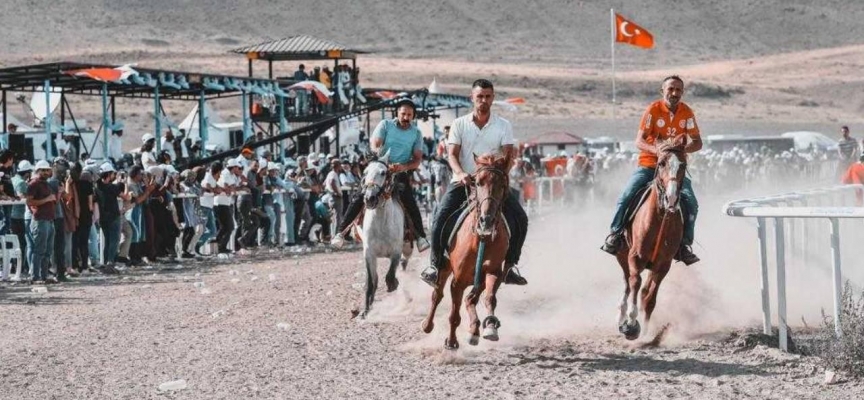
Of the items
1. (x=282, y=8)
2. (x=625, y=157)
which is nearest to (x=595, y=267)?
(x=625, y=157)

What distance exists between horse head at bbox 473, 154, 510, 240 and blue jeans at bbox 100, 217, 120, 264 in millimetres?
11597

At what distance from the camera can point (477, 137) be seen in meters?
12.6

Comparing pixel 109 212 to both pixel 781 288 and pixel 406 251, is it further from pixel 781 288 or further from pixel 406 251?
pixel 781 288

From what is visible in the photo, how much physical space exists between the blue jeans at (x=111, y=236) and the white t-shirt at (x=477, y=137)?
10.9 m

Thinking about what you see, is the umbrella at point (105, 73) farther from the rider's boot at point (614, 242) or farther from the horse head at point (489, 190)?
the horse head at point (489, 190)

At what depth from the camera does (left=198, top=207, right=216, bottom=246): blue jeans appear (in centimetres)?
2586

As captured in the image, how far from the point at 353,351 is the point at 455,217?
55.2 inches

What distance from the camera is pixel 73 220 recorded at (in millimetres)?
21344

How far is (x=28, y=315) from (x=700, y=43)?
423ft

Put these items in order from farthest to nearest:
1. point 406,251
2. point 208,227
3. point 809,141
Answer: point 809,141, point 208,227, point 406,251

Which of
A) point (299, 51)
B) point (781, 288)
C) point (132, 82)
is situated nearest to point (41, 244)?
point (781, 288)

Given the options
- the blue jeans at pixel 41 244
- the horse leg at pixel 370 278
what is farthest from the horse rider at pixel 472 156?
the blue jeans at pixel 41 244

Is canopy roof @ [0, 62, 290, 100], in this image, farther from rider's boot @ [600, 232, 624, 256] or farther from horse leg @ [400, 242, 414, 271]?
rider's boot @ [600, 232, 624, 256]

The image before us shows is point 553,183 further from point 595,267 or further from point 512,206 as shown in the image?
point 512,206
